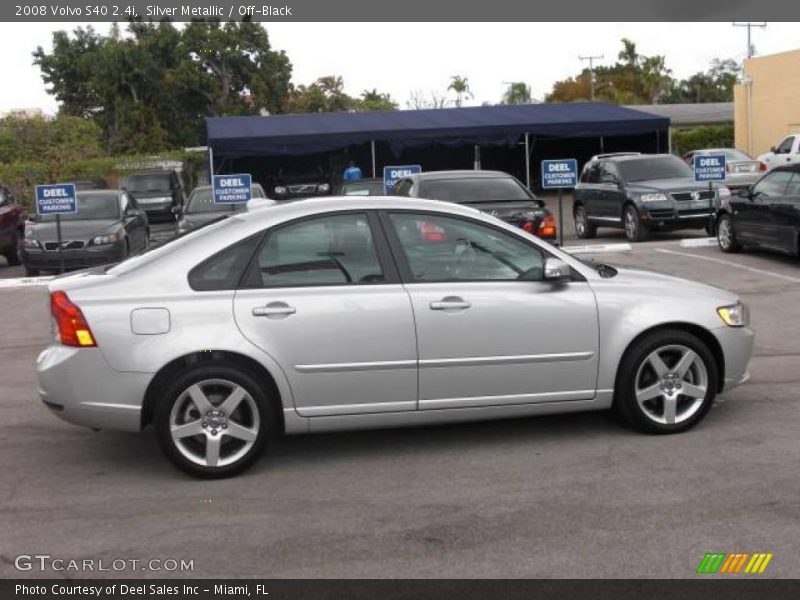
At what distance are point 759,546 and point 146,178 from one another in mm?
28703

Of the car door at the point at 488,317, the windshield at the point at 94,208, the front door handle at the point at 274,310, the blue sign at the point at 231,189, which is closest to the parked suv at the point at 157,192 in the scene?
the windshield at the point at 94,208

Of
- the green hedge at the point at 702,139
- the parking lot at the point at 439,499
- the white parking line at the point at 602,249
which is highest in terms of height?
the green hedge at the point at 702,139

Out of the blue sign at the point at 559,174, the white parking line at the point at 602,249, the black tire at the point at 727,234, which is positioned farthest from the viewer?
the blue sign at the point at 559,174

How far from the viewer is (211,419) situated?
563 cm

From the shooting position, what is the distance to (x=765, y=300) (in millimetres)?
11430

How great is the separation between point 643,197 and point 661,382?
12.8 m

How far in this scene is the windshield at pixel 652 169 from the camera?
19.3m

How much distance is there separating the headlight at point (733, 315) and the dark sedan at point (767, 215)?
768 cm

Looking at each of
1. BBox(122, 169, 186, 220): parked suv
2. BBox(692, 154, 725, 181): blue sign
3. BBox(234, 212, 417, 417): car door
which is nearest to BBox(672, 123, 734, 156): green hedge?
BBox(122, 169, 186, 220): parked suv

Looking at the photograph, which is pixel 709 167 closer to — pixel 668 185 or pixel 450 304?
pixel 668 185

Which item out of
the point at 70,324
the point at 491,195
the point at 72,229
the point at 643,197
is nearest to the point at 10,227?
the point at 72,229

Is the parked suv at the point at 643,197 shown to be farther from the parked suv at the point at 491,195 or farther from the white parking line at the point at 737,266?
the parked suv at the point at 491,195

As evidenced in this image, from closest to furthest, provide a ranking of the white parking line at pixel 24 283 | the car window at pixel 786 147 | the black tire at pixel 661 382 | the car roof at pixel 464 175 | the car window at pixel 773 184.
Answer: the black tire at pixel 661 382, the car roof at pixel 464 175, the car window at pixel 773 184, the white parking line at pixel 24 283, the car window at pixel 786 147

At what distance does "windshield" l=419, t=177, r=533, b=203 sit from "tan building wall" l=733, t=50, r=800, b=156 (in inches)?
1042
